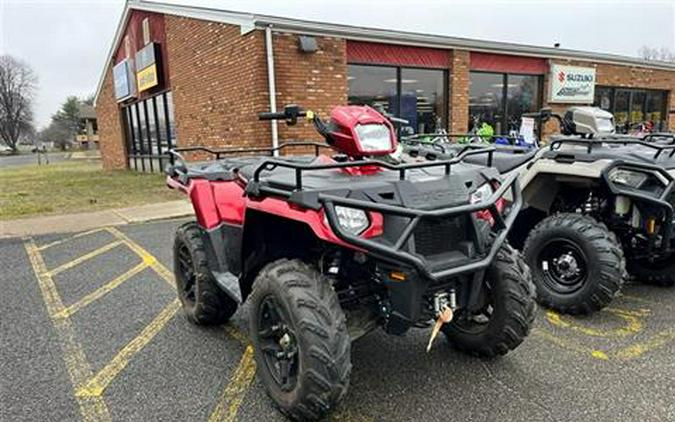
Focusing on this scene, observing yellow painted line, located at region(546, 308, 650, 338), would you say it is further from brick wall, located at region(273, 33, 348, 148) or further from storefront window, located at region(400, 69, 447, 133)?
storefront window, located at region(400, 69, 447, 133)

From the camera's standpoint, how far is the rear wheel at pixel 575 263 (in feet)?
11.7

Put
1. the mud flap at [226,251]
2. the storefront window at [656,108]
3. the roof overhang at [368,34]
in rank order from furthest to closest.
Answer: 1. the storefront window at [656,108]
2. the roof overhang at [368,34]
3. the mud flap at [226,251]

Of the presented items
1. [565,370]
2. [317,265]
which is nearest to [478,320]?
[565,370]

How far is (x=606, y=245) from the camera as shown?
3600 mm

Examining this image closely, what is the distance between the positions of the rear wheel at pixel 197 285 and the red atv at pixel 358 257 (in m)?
0.25

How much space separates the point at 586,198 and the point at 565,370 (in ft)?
6.14

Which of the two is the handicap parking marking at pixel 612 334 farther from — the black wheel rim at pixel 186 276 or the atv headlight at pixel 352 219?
the black wheel rim at pixel 186 276

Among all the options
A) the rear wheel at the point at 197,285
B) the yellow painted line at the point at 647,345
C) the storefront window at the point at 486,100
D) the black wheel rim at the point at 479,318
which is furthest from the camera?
the storefront window at the point at 486,100

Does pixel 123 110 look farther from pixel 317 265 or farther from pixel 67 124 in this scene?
pixel 67 124

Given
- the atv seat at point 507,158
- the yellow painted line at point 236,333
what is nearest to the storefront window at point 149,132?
the atv seat at point 507,158

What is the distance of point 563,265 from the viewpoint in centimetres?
392

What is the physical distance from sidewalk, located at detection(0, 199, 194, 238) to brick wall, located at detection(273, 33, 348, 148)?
2499 millimetres

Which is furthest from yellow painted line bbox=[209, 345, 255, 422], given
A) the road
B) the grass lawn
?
the road

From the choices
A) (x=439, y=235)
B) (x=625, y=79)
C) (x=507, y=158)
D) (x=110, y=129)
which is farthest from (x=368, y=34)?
(x=110, y=129)
